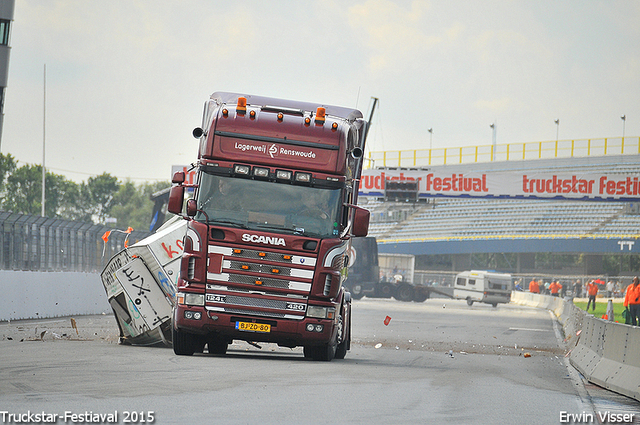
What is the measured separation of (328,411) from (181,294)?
4.86 metres

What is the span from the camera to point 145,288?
47.3ft

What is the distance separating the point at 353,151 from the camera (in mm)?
12844

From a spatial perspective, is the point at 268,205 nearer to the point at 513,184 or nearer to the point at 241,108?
the point at 241,108

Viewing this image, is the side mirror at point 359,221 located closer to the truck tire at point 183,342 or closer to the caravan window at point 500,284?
the truck tire at point 183,342

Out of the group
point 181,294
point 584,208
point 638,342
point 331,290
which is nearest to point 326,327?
point 331,290

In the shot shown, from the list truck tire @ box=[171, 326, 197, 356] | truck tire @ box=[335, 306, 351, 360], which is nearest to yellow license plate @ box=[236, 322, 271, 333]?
truck tire @ box=[171, 326, 197, 356]

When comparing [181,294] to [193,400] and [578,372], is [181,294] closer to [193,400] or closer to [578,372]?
[193,400]

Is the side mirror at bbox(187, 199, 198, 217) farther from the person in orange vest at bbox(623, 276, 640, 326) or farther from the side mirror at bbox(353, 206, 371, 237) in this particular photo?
the person in orange vest at bbox(623, 276, 640, 326)

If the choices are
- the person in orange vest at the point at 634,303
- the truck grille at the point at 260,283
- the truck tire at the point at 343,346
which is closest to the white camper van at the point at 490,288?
the person in orange vest at the point at 634,303

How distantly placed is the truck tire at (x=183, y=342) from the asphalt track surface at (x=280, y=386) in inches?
10.4

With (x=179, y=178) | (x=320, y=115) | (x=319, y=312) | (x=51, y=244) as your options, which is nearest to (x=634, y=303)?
(x=319, y=312)

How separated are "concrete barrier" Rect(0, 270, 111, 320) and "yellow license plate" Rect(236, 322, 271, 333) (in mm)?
10321

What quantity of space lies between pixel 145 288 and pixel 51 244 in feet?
33.0

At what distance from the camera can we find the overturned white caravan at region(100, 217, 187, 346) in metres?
14.3
